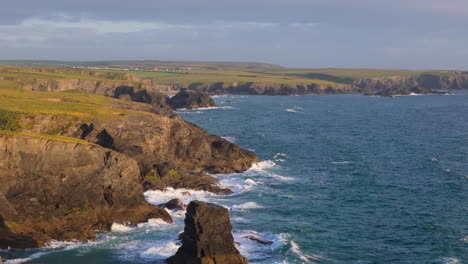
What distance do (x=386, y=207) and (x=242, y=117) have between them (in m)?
90.4

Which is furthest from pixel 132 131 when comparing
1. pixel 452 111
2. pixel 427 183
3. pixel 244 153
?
pixel 452 111

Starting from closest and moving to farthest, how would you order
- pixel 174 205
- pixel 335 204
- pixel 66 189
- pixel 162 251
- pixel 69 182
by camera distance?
pixel 162 251, pixel 66 189, pixel 69 182, pixel 174 205, pixel 335 204

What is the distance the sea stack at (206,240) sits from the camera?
4066cm

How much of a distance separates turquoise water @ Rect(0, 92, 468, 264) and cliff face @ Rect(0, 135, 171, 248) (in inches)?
98.0

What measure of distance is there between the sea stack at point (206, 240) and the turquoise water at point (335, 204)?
106 inches

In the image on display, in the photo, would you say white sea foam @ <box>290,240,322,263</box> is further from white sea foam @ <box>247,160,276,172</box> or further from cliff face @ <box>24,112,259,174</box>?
white sea foam @ <box>247,160,276,172</box>

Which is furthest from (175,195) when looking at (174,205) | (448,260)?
(448,260)

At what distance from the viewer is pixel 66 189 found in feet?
171

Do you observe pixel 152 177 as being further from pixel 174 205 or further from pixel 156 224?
pixel 156 224

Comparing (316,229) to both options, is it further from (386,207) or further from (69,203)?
(69,203)

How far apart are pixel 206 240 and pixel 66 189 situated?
18010 millimetres

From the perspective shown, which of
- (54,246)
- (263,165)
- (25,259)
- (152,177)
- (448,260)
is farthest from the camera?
(263,165)

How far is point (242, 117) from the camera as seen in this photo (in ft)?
485

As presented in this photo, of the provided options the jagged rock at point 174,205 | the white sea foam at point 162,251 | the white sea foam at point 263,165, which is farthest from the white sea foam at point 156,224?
the white sea foam at point 263,165
